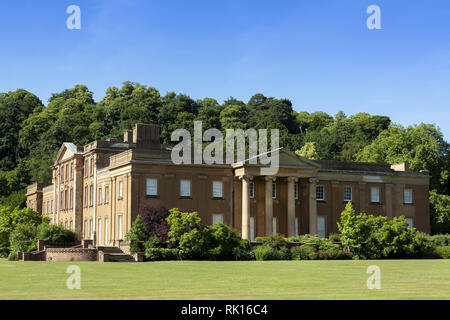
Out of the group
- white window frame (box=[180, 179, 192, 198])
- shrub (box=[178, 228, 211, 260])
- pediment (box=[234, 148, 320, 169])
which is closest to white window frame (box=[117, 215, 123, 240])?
white window frame (box=[180, 179, 192, 198])

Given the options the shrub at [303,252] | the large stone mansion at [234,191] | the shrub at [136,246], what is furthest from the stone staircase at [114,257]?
the shrub at [303,252]

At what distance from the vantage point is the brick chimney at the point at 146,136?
66.3 meters

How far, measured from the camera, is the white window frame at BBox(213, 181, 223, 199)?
186 ft

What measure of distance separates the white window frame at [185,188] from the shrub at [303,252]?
37.7ft

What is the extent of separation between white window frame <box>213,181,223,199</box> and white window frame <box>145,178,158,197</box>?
5.35 meters

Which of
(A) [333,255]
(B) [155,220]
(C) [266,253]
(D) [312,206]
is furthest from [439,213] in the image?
(B) [155,220]

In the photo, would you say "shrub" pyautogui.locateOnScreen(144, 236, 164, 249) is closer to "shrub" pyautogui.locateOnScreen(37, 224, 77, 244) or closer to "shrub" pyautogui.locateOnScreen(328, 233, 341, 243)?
"shrub" pyautogui.locateOnScreen(37, 224, 77, 244)

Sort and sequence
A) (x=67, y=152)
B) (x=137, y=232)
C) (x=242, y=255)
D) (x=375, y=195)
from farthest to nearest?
(x=67, y=152)
(x=375, y=195)
(x=137, y=232)
(x=242, y=255)

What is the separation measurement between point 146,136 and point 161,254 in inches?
936

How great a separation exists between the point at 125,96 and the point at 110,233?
77398 millimetres

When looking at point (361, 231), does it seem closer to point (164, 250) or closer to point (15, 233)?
point (164, 250)

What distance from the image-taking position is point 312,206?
57.7 m

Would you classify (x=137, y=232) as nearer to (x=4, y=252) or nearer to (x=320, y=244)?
(x=320, y=244)

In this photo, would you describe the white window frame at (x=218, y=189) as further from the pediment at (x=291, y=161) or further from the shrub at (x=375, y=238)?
the shrub at (x=375, y=238)
